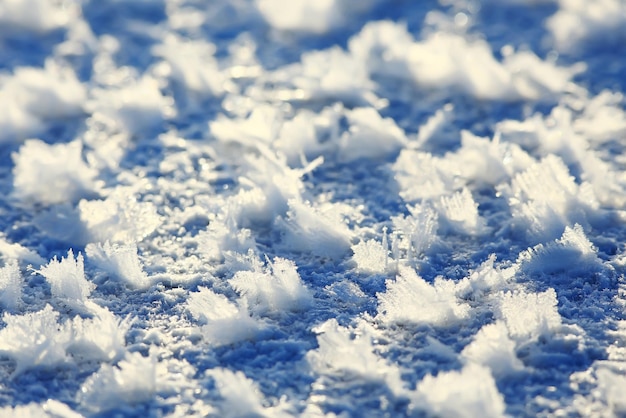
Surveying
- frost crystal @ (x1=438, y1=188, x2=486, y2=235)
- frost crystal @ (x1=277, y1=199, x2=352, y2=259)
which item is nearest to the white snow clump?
frost crystal @ (x1=438, y1=188, x2=486, y2=235)

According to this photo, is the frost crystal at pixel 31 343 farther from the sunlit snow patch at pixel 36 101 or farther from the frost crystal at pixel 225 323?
the sunlit snow patch at pixel 36 101

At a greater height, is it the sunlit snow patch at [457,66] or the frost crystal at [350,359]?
the sunlit snow patch at [457,66]

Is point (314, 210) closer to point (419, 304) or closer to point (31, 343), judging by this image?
point (419, 304)

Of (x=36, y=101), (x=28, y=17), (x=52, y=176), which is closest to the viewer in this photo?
(x=52, y=176)

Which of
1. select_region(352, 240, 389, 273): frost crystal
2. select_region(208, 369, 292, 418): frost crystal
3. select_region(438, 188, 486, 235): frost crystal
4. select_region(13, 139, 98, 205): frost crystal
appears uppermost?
select_region(13, 139, 98, 205): frost crystal

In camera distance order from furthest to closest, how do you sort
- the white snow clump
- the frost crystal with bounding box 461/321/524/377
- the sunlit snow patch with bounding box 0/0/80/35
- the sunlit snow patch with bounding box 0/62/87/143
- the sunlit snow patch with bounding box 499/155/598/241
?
the sunlit snow patch with bounding box 0/0/80/35
the white snow clump
the sunlit snow patch with bounding box 0/62/87/143
the sunlit snow patch with bounding box 499/155/598/241
the frost crystal with bounding box 461/321/524/377

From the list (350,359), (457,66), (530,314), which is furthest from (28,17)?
(530,314)

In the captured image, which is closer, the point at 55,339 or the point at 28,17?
the point at 55,339

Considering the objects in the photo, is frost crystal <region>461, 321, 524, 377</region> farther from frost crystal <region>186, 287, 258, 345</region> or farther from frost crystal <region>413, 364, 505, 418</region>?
frost crystal <region>186, 287, 258, 345</region>

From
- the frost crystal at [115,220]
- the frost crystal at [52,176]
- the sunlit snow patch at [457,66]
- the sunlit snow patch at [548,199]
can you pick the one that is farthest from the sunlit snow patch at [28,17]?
the sunlit snow patch at [548,199]

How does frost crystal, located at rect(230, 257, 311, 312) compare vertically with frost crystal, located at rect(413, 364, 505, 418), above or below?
above
